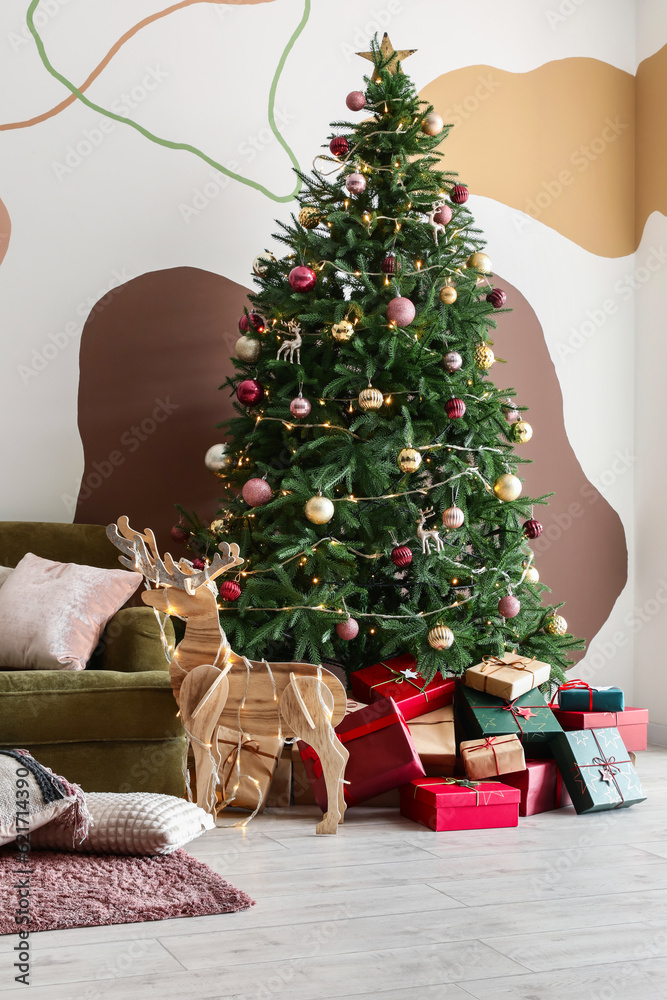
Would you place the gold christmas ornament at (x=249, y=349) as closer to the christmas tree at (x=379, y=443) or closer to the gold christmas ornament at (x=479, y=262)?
the christmas tree at (x=379, y=443)

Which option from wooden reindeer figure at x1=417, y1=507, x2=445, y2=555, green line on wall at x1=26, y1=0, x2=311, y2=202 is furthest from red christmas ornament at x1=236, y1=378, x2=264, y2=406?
green line on wall at x1=26, y1=0, x2=311, y2=202

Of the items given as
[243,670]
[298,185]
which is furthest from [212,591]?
[298,185]

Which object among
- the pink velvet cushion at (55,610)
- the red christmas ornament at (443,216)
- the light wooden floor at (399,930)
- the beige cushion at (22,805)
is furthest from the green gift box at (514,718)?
the red christmas ornament at (443,216)

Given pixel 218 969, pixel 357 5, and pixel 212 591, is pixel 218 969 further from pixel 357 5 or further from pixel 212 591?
pixel 357 5

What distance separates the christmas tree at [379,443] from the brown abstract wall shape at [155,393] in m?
0.44

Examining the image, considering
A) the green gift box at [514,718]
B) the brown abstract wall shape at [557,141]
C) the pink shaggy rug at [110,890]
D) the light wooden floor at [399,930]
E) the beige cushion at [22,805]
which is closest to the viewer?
the light wooden floor at [399,930]

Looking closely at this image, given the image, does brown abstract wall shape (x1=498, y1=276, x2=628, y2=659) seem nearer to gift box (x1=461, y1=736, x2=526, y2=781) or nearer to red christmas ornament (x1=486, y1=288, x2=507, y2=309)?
red christmas ornament (x1=486, y1=288, x2=507, y2=309)

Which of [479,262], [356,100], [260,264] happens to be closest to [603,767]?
[479,262]

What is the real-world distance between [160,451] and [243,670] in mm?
1243

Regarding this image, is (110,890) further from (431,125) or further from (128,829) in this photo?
(431,125)

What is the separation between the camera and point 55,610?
105 inches

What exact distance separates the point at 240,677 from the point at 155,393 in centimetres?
138

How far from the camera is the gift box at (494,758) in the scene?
2.65 meters

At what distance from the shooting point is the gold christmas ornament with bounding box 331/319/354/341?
2795 millimetres
